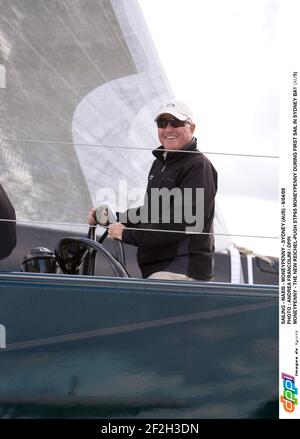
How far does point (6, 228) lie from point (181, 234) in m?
0.49

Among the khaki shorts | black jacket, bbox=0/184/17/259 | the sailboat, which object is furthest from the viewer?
black jacket, bbox=0/184/17/259

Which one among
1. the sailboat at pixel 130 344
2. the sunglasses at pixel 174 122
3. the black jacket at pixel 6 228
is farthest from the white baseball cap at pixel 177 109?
the black jacket at pixel 6 228

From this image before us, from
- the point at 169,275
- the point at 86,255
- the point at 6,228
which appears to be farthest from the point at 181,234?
the point at 6,228

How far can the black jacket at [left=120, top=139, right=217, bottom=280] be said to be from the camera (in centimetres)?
243

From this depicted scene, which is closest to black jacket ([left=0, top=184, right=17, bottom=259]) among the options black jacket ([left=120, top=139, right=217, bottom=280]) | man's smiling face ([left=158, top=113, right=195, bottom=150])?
black jacket ([left=120, top=139, right=217, bottom=280])

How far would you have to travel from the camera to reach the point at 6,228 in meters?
2.54

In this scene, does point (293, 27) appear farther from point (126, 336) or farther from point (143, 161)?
point (126, 336)

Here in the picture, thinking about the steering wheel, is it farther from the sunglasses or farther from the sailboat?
the sunglasses

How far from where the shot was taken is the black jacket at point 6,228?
2513mm

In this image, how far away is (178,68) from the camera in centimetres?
287

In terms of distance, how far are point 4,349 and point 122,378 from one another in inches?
11.7

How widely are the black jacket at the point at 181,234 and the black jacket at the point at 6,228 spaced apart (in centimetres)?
33

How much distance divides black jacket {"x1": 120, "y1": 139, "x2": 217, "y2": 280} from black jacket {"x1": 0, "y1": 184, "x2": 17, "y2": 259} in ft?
1.07
